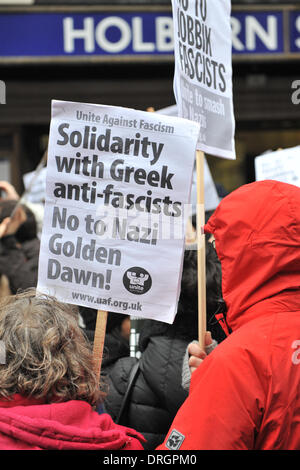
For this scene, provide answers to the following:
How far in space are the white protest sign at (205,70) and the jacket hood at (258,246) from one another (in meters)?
0.88

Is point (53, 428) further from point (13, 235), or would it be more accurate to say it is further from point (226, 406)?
point (13, 235)

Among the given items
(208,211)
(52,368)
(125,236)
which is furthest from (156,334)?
(208,211)

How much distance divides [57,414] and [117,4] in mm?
6046

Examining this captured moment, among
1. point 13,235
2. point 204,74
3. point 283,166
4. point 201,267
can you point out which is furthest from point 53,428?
point 13,235

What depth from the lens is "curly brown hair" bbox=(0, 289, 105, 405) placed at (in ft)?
6.26

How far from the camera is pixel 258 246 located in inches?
74.5

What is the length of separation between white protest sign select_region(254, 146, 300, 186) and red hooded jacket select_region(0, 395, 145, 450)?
1.87 metres

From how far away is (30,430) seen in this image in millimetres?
1785

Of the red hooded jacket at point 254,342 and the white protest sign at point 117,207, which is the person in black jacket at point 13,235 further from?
the red hooded jacket at point 254,342

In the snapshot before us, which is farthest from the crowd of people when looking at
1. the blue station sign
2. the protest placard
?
the blue station sign

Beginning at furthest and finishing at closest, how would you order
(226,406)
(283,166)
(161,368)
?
(283,166) → (161,368) → (226,406)

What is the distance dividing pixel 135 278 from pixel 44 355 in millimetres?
840

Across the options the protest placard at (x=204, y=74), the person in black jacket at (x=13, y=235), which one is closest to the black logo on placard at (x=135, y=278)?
the protest placard at (x=204, y=74)

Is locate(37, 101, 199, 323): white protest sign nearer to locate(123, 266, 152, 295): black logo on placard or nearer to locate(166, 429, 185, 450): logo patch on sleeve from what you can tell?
locate(123, 266, 152, 295): black logo on placard
